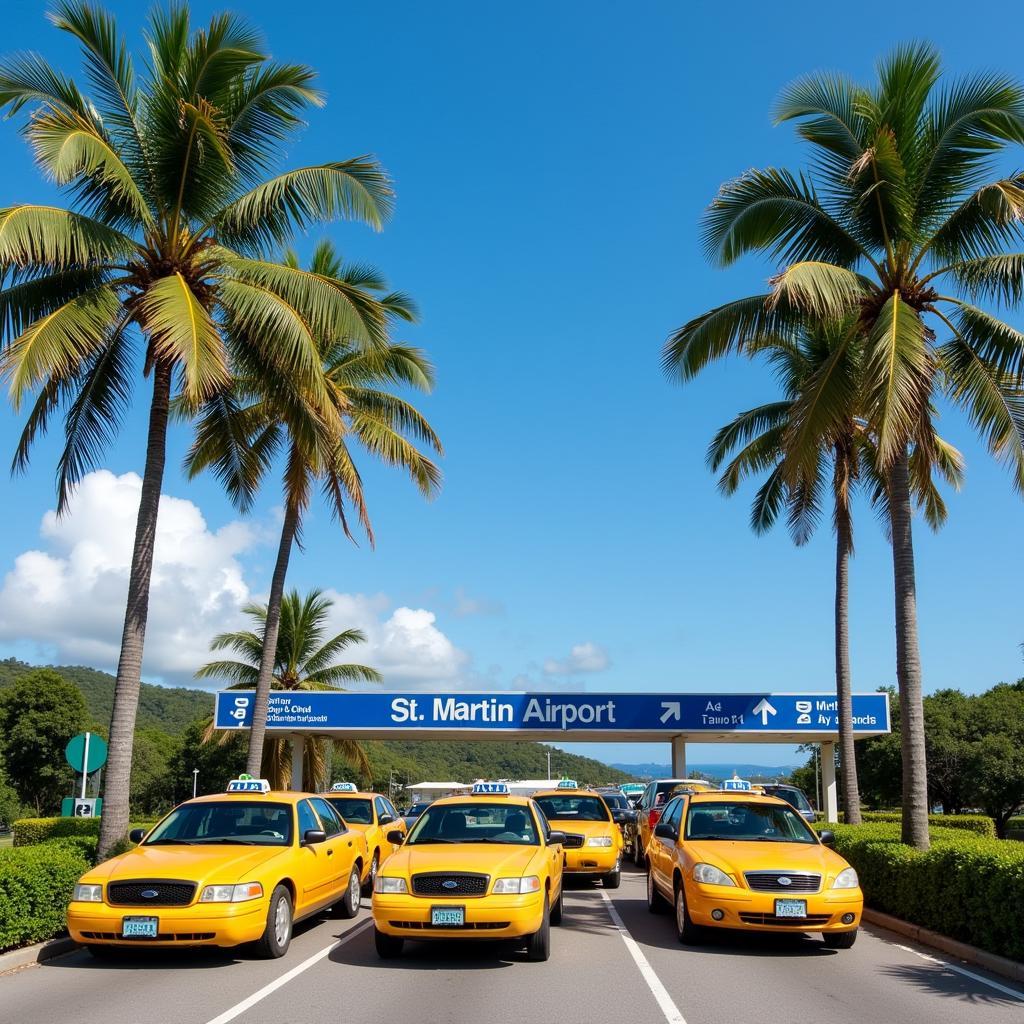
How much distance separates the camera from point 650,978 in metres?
9.27

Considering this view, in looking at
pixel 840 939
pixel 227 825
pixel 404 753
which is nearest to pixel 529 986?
pixel 840 939

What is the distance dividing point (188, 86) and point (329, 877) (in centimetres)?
1119

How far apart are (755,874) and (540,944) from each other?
2.34 metres

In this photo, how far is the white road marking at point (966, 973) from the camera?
9.00 metres

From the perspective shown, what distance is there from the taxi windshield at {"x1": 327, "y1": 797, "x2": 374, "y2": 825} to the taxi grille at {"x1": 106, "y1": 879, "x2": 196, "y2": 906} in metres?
7.15

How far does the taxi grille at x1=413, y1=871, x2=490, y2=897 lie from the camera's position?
9.51 m

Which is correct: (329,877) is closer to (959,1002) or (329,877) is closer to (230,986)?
(230,986)

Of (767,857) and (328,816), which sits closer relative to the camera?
(767,857)

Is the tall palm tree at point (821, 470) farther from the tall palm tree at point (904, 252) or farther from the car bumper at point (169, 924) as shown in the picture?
the car bumper at point (169, 924)

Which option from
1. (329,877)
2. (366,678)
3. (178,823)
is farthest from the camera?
(366,678)

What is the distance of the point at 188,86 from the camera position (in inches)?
589

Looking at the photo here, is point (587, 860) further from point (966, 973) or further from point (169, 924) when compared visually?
point (169, 924)

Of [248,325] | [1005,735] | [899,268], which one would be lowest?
[1005,735]

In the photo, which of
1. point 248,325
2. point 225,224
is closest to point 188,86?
point 225,224
